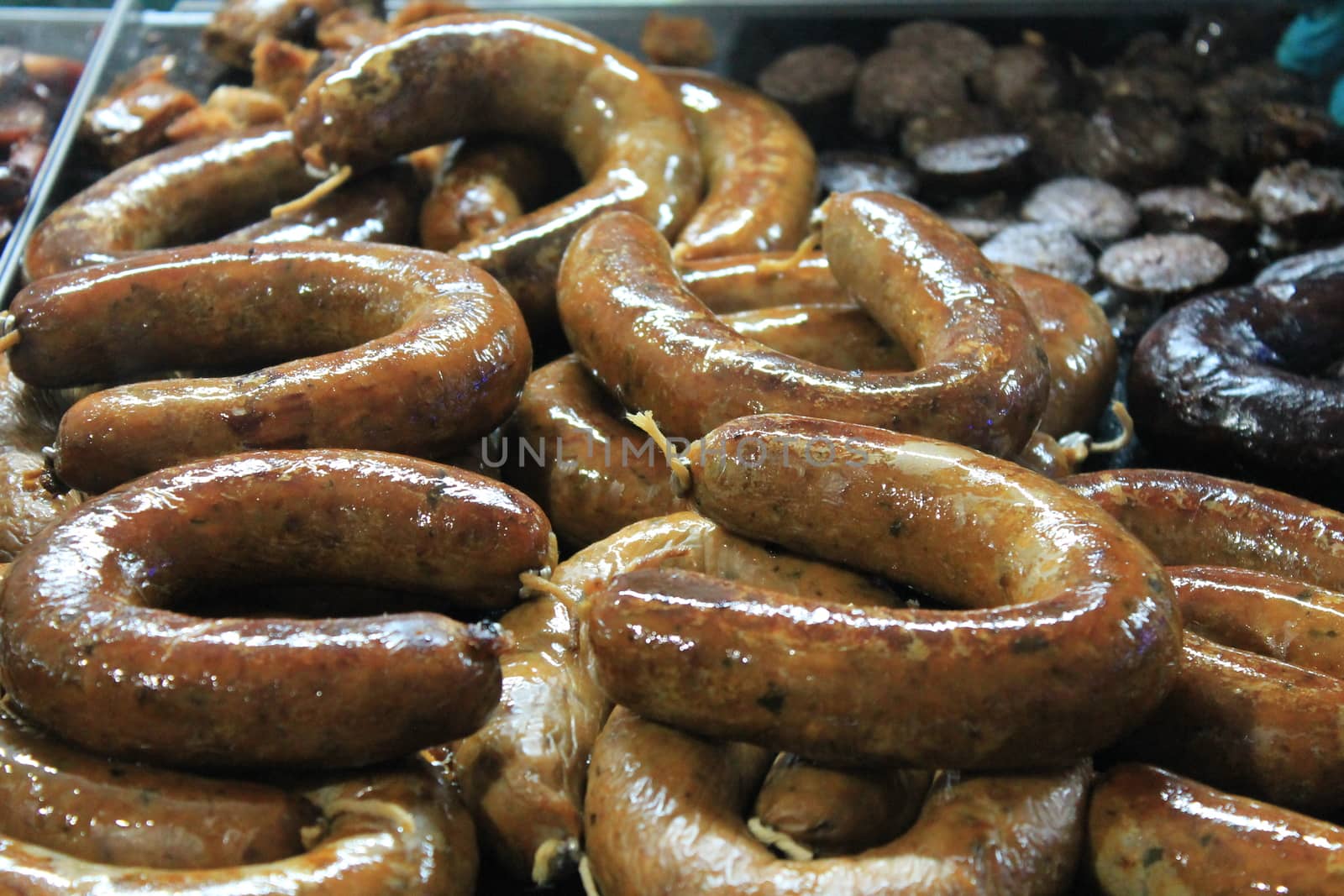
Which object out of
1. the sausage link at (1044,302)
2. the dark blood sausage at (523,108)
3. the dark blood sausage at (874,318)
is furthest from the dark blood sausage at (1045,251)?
the dark blood sausage at (523,108)

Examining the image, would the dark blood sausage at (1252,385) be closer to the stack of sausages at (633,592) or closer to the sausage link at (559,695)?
the stack of sausages at (633,592)

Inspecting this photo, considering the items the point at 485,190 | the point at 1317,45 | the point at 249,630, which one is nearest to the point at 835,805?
the point at 249,630

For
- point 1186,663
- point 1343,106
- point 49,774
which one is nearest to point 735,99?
point 1343,106

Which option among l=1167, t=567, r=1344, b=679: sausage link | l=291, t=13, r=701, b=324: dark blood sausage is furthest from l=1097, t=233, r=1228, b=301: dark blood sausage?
l=1167, t=567, r=1344, b=679: sausage link

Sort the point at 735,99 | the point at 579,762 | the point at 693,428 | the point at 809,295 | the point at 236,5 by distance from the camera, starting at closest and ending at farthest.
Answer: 1. the point at 579,762
2. the point at 693,428
3. the point at 809,295
4. the point at 735,99
5. the point at 236,5

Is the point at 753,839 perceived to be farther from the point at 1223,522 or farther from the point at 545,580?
the point at 1223,522

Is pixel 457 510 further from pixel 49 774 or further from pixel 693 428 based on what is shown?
pixel 49 774

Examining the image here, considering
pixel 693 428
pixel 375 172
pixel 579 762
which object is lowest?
pixel 579 762

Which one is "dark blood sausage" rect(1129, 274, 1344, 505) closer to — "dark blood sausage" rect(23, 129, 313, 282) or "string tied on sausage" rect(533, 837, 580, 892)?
"string tied on sausage" rect(533, 837, 580, 892)
